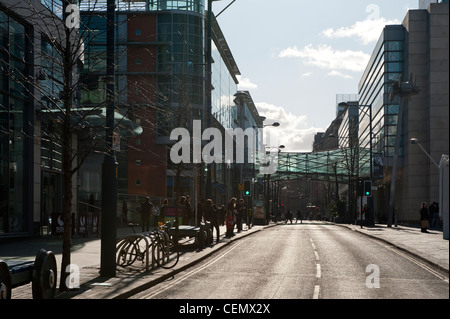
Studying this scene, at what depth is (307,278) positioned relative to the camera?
14719 mm

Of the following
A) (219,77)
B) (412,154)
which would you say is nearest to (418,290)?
(412,154)

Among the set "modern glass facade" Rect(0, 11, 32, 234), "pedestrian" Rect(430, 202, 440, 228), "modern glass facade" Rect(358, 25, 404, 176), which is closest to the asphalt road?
"modern glass facade" Rect(0, 11, 32, 234)

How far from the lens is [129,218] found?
45.3 metres

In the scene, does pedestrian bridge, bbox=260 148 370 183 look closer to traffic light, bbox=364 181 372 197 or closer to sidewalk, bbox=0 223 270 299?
traffic light, bbox=364 181 372 197

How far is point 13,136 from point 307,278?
47.5 ft

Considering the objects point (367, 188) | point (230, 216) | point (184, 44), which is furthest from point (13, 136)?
point (184, 44)

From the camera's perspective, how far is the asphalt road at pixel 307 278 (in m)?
12.0

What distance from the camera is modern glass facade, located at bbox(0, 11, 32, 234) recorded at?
939 inches

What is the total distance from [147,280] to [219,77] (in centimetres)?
7116

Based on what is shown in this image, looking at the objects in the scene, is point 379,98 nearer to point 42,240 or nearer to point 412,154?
point 412,154

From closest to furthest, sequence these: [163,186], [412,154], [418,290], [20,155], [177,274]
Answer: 1. [418,290]
2. [177,274]
3. [20,155]
4. [412,154]
5. [163,186]

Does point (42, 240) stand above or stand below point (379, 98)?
below

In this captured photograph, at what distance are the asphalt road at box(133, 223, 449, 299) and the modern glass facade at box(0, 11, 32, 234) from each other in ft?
26.2

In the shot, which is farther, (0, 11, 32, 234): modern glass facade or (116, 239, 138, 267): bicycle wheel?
(0, 11, 32, 234): modern glass facade
